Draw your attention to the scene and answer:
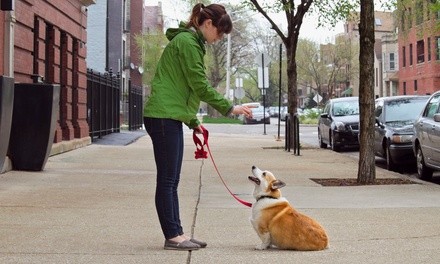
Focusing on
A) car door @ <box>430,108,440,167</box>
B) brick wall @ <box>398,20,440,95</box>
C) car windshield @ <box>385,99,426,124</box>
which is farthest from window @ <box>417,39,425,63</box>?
car door @ <box>430,108,440,167</box>

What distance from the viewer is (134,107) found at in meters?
38.1

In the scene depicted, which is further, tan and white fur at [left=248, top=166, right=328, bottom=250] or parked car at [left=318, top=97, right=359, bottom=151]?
parked car at [left=318, top=97, right=359, bottom=151]

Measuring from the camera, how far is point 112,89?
29812mm

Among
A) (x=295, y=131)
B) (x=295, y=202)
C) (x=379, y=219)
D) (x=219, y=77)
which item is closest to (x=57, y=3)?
(x=295, y=131)

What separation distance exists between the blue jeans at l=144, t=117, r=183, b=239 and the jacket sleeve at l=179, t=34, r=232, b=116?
324 mm

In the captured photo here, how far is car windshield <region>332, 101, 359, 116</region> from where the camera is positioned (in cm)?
2483

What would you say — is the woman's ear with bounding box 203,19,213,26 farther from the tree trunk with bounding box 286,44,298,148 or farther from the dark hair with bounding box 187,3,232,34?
the tree trunk with bounding box 286,44,298,148

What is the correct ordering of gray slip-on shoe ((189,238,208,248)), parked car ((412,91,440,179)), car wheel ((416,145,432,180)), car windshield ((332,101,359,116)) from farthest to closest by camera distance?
car windshield ((332,101,359,116))
car wheel ((416,145,432,180))
parked car ((412,91,440,179))
gray slip-on shoe ((189,238,208,248))

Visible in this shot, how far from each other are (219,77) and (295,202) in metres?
69.3

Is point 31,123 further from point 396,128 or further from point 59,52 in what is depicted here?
point 396,128

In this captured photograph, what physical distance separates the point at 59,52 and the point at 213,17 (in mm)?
14129

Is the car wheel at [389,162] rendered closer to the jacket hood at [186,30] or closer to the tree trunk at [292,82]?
the tree trunk at [292,82]

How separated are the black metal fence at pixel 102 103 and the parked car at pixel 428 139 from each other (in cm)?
1196

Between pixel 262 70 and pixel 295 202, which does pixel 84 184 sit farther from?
A: pixel 262 70
